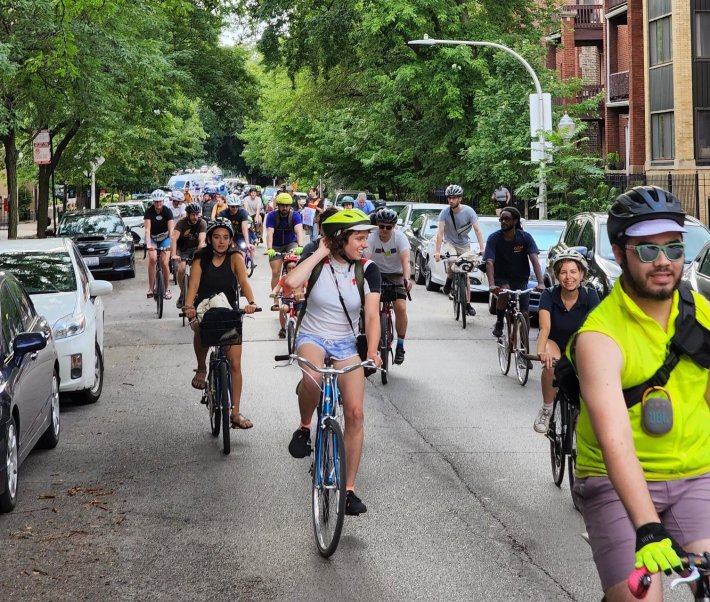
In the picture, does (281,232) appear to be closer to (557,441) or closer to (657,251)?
(557,441)

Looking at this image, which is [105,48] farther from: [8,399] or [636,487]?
[636,487]

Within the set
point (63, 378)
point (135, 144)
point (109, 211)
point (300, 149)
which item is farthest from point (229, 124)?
point (63, 378)

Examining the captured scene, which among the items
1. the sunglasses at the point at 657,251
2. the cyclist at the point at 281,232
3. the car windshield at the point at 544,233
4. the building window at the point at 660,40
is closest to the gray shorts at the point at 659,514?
the sunglasses at the point at 657,251

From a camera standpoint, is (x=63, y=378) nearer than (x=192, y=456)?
No

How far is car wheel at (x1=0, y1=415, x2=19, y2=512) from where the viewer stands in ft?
24.5

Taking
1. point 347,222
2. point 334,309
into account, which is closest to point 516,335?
point 334,309

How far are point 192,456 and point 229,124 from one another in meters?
34.3

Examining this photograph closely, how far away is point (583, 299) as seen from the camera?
841 centimetres

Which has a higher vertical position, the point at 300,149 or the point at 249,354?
the point at 300,149

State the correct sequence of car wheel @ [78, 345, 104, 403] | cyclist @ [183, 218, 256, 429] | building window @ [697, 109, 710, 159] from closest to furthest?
cyclist @ [183, 218, 256, 429] → car wheel @ [78, 345, 104, 403] → building window @ [697, 109, 710, 159]

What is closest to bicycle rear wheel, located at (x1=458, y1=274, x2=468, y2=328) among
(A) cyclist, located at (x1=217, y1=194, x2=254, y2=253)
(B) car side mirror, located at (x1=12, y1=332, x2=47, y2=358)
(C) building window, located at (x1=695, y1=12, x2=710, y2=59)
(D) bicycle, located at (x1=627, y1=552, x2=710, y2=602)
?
(A) cyclist, located at (x1=217, y1=194, x2=254, y2=253)

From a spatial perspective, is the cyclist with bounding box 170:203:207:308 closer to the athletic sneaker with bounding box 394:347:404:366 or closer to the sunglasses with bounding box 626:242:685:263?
the athletic sneaker with bounding box 394:347:404:366

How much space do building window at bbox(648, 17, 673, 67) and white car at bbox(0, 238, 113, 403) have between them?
25844 mm

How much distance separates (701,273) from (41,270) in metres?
7.04
